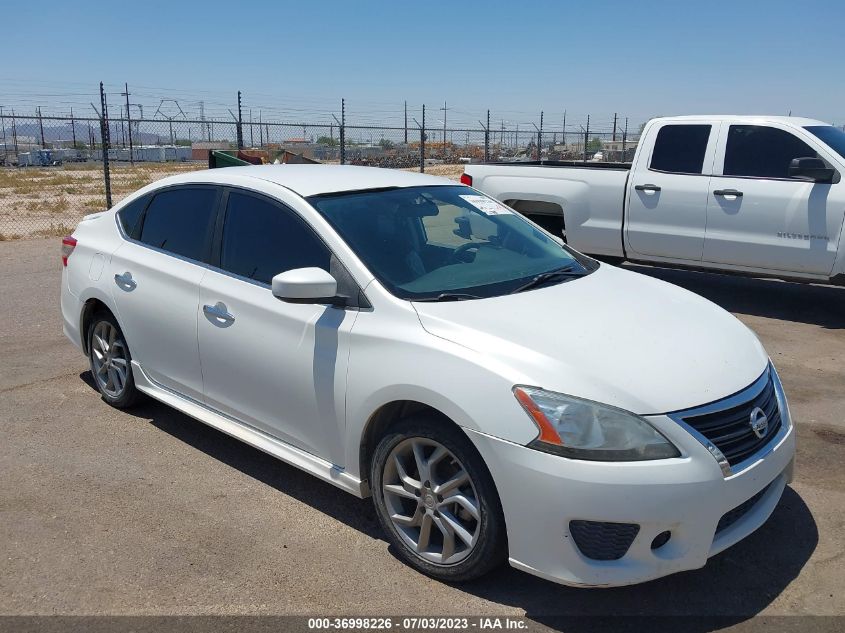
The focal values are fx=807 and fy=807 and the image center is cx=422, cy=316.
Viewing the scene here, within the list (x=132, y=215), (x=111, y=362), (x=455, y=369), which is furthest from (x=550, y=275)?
(x=111, y=362)

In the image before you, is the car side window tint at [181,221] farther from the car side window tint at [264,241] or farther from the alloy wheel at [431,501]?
the alloy wheel at [431,501]

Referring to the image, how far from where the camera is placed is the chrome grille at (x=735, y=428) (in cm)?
301

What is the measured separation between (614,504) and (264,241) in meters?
2.25

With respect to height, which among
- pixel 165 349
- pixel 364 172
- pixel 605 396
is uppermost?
pixel 364 172

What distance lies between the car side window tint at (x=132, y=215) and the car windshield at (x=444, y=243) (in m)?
1.61

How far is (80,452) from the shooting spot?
15.5ft

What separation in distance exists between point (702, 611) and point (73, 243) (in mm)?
4499

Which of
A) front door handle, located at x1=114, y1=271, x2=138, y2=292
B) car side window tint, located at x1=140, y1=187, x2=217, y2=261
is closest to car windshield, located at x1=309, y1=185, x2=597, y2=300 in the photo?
car side window tint, located at x1=140, y1=187, x2=217, y2=261

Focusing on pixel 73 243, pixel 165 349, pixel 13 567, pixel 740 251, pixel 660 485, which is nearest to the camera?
pixel 660 485

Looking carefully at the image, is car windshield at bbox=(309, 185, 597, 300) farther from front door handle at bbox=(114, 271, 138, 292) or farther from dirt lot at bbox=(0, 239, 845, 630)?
front door handle at bbox=(114, 271, 138, 292)

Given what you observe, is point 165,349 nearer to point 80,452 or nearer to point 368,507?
point 80,452

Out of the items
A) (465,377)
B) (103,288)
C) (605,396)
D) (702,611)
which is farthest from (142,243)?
(702,611)

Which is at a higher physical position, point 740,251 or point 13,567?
point 740,251

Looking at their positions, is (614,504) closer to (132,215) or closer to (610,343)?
(610,343)
